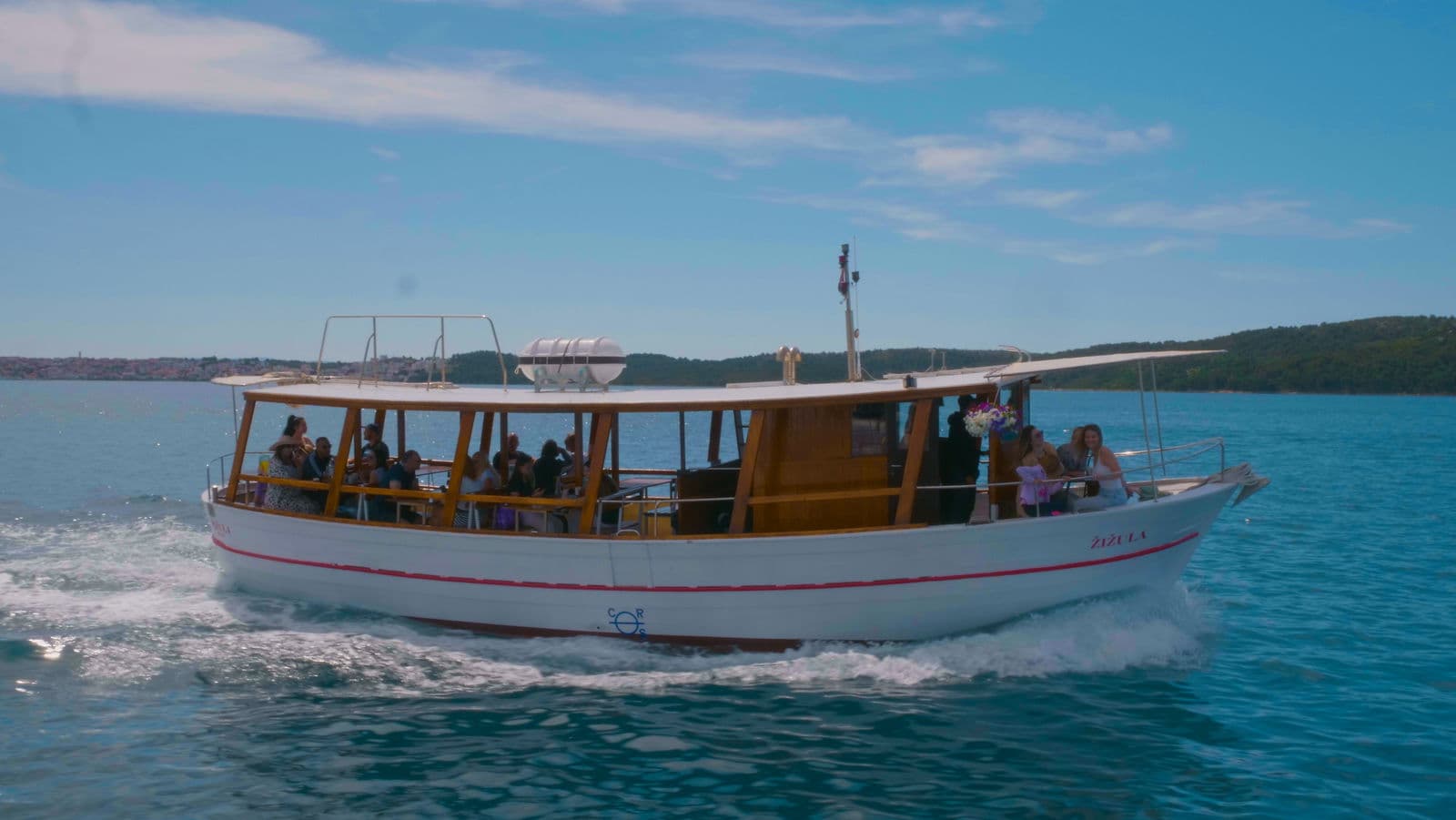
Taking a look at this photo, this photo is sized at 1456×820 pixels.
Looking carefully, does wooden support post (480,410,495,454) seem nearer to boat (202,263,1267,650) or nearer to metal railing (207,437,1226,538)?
boat (202,263,1267,650)

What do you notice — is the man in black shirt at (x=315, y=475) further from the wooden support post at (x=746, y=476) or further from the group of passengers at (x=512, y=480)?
the wooden support post at (x=746, y=476)

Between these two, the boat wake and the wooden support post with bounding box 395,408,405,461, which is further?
the wooden support post with bounding box 395,408,405,461

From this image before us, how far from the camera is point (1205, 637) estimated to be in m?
12.5

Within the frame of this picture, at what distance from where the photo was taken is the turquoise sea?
8.07 m

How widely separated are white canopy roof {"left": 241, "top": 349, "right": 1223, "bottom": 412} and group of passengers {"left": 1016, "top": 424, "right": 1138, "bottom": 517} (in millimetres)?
755

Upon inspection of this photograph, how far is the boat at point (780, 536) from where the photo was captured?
10.9m

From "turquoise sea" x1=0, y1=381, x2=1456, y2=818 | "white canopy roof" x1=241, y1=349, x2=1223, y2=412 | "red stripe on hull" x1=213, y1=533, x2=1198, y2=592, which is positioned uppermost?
"white canopy roof" x1=241, y1=349, x2=1223, y2=412

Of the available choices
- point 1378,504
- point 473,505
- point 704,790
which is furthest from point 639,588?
point 1378,504

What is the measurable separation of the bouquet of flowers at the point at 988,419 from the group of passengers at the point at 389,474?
469 cm

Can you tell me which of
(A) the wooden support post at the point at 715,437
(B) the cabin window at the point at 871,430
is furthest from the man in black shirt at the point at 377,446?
(B) the cabin window at the point at 871,430

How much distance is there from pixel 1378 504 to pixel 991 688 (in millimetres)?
23235

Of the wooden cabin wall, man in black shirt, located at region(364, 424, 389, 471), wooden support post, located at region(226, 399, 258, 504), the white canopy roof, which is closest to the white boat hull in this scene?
the wooden cabin wall

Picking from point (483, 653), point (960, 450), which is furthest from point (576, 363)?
point (960, 450)

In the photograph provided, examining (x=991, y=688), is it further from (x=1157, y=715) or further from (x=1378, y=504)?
(x=1378, y=504)
